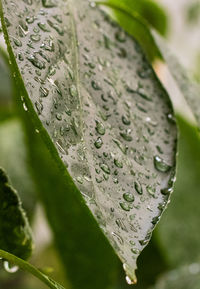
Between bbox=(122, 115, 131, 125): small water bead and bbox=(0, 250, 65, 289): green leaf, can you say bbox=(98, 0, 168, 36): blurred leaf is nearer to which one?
bbox=(122, 115, 131, 125): small water bead

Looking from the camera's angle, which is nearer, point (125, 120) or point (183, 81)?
point (125, 120)

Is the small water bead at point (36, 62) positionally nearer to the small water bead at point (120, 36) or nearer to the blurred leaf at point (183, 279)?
the small water bead at point (120, 36)

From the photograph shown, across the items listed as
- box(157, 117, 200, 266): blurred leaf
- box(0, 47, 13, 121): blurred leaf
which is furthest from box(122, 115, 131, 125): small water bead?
box(0, 47, 13, 121): blurred leaf

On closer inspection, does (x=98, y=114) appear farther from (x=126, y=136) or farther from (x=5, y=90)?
(x=5, y=90)

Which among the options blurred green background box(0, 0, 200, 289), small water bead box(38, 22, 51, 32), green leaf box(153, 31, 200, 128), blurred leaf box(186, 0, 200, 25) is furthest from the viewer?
blurred leaf box(186, 0, 200, 25)

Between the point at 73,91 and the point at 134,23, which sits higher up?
the point at 73,91

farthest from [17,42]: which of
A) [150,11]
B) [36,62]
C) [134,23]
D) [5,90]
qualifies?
[150,11]

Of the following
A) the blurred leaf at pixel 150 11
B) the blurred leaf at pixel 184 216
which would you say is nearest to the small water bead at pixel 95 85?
the blurred leaf at pixel 184 216
